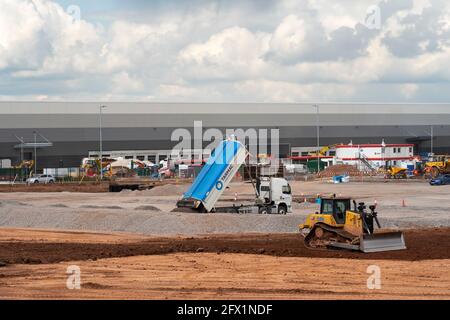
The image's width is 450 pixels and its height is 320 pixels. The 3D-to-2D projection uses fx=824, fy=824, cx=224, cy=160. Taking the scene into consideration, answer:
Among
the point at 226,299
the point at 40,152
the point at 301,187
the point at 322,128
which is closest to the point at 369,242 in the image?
the point at 226,299

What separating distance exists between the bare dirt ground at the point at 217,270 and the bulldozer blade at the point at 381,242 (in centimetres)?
28

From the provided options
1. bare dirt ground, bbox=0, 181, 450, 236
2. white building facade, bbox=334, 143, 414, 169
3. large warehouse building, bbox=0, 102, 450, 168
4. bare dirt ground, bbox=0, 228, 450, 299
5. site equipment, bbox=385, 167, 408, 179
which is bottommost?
bare dirt ground, bbox=0, 228, 450, 299

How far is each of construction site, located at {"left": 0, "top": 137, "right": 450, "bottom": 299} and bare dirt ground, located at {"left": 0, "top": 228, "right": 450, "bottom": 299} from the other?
3cm

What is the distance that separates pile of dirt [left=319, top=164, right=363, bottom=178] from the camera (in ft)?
309

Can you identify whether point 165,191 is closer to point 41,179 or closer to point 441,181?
point 441,181

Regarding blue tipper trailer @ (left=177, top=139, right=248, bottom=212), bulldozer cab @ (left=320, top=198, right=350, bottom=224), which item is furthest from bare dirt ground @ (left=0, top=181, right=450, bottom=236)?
bulldozer cab @ (left=320, top=198, right=350, bottom=224)

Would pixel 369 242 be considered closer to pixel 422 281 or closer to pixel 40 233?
pixel 422 281

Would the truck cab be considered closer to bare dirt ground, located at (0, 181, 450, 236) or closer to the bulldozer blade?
bare dirt ground, located at (0, 181, 450, 236)

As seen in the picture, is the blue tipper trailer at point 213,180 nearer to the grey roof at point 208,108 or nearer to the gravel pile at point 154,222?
the gravel pile at point 154,222

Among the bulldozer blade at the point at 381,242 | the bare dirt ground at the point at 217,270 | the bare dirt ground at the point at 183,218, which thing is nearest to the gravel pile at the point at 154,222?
the bare dirt ground at the point at 183,218

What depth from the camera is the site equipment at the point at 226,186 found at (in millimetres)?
40219

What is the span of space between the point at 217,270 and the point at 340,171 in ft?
A: 246
